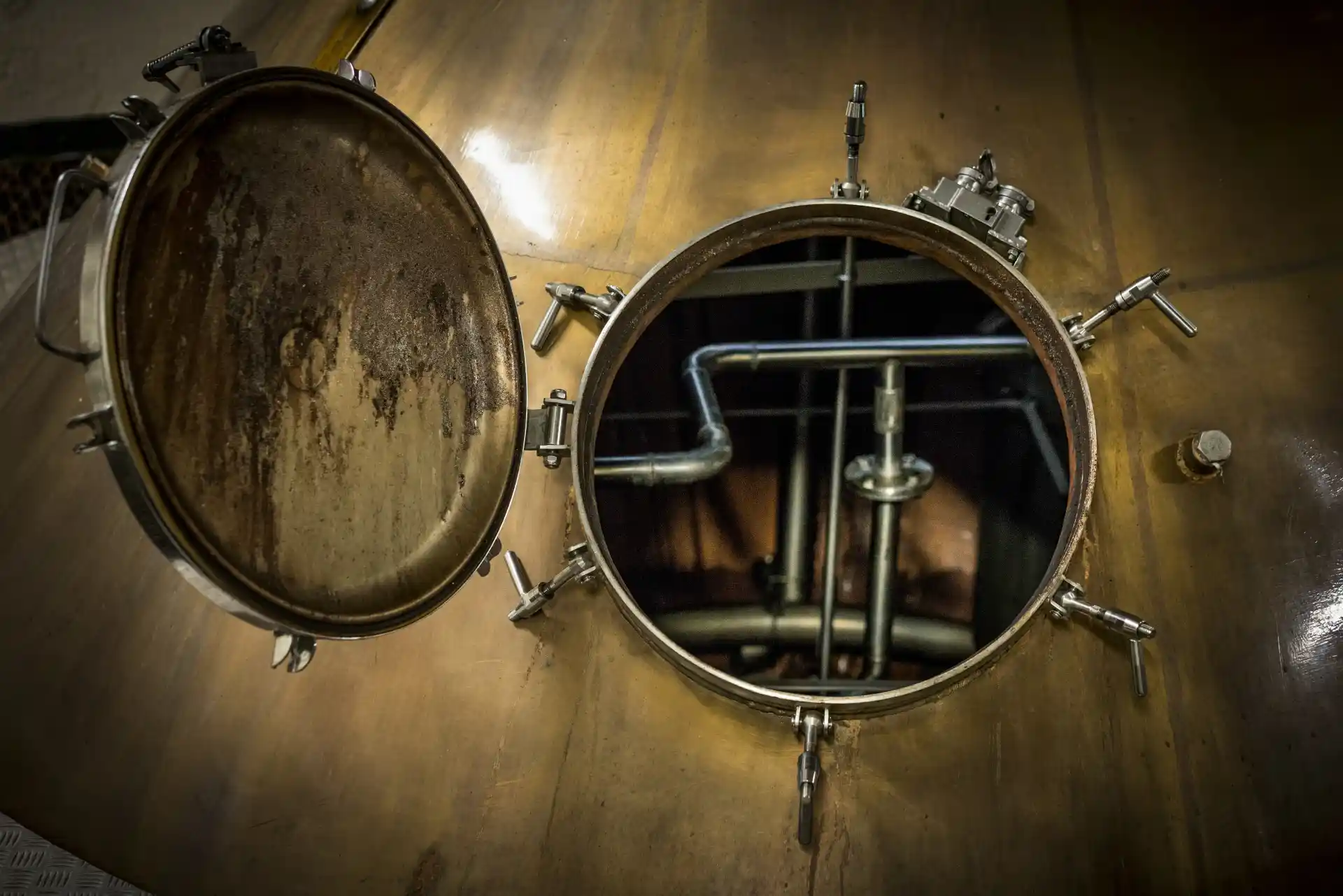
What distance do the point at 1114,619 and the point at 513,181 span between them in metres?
1.09

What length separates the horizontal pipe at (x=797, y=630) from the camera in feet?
7.88

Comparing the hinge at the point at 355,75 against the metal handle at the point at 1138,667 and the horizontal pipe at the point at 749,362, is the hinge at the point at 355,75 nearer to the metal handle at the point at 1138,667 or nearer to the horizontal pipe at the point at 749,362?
the horizontal pipe at the point at 749,362

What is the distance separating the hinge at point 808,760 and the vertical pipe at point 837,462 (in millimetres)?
1027

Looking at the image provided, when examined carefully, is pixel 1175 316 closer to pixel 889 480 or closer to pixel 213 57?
pixel 889 480

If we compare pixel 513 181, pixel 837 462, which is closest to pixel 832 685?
pixel 837 462

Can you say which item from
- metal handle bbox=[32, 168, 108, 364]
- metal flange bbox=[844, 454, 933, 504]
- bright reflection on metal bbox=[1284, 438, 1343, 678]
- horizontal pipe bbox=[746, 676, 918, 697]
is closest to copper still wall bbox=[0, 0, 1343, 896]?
bright reflection on metal bbox=[1284, 438, 1343, 678]

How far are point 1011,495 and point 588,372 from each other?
5.90ft

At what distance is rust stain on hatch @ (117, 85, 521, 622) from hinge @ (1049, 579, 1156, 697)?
0.74 meters

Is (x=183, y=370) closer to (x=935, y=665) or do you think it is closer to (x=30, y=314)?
(x=30, y=314)

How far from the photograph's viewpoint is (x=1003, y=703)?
1.09m

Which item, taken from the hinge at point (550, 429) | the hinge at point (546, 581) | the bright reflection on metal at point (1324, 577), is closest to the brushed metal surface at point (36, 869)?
the hinge at point (546, 581)

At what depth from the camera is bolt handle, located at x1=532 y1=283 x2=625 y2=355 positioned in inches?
51.8

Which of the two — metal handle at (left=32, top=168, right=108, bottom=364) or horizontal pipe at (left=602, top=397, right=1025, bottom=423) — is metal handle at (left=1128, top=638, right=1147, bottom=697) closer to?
metal handle at (left=32, top=168, right=108, bottom=364)

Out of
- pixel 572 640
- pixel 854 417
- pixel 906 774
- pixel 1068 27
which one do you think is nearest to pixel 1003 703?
pixel 906 774
